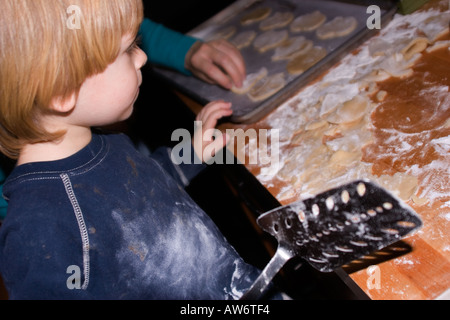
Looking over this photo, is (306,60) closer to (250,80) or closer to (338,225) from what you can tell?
(250,80)

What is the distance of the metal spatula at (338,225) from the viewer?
0.57 meters

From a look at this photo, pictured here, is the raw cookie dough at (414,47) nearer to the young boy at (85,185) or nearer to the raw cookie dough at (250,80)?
the raw cookie dough at (250,80)

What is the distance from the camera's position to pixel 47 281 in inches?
25.2

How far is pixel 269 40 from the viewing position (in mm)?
1468

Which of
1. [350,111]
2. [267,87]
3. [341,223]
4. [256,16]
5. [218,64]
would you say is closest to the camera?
[341,223]

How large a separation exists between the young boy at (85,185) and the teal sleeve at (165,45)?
66cm

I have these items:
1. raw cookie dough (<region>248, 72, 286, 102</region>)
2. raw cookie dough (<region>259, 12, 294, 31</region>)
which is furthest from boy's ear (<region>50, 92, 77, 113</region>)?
raw cookie dough (<region>259, 12, 294, 31</region>)

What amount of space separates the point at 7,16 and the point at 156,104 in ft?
4.68

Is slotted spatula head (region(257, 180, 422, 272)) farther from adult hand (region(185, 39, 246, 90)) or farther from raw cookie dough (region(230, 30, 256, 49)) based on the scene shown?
raw cookie dough (region(230, 30, 256, 49))

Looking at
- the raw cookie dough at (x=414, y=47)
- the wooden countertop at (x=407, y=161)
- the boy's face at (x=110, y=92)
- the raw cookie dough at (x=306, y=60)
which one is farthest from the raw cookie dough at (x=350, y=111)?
the boy's face at (x=110, y=92)

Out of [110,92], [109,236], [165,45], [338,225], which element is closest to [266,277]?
[338,225]

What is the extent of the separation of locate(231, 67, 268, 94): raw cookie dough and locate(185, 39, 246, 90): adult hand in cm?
2

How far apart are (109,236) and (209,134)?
0.45m
